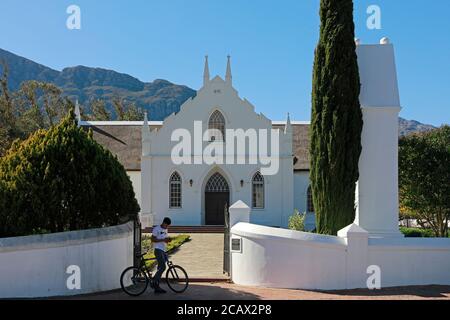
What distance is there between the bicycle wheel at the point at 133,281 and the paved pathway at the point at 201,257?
112 inches

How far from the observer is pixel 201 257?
2111 cm

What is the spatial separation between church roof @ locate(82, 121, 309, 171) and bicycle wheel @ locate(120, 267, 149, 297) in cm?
2171

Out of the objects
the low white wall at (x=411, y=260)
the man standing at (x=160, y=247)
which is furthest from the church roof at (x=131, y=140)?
the man standing at (x=160, y=247)

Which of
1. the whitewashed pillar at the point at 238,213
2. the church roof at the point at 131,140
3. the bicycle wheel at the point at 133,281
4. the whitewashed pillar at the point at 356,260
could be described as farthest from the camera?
the church roof at the point at 131,140

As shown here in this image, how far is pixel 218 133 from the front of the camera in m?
33.8

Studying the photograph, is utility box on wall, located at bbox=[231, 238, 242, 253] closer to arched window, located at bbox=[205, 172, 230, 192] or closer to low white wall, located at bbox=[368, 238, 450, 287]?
low white wall, located at bbox=[368, 238, 450, 287]

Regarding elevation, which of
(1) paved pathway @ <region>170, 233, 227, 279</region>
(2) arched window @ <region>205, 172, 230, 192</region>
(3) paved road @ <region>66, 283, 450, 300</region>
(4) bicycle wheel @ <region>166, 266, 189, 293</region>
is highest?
(2) arched window @ <region>205, 172, 230, 192</region>

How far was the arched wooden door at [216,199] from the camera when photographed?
112 feet

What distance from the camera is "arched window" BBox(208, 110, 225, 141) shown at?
33.8 metres

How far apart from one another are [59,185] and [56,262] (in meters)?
1.99

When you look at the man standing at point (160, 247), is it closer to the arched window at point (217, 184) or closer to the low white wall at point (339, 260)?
the low white wall at point (339, 260)
